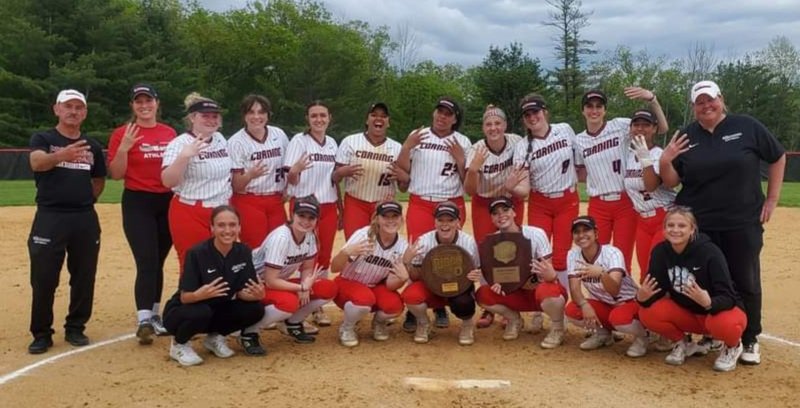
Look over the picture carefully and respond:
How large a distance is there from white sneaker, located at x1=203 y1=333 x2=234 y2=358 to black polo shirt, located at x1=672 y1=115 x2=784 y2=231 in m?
3.43

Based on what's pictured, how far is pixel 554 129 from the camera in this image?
5746 millimetres

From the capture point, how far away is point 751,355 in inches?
189

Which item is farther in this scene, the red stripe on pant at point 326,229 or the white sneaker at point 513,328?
the red stripe on pant at point 326,229

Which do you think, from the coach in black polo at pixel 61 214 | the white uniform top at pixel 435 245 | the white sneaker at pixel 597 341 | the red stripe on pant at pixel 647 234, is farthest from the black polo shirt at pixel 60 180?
the red stripe on pant at pixel 647 234

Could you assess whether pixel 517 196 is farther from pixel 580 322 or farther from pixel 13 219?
pixel 13 219

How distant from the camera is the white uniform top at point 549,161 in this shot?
5613mm

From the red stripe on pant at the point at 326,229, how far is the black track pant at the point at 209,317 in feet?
3.29

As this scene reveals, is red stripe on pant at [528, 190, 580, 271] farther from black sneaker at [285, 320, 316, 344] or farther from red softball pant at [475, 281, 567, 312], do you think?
black sneaker at [285, 320, 316, 344]

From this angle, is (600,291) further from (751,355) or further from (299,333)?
(299,333)

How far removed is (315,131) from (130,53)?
3497cm

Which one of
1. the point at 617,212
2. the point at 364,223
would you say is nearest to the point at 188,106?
the point at 364,223

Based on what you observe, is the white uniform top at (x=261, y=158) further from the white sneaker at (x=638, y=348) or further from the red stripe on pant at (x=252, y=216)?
the white sneaker at (x=638, y=348)

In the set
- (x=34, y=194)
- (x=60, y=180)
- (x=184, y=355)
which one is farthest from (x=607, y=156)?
(x=34, y=194)

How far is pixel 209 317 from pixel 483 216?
2.35 metres
